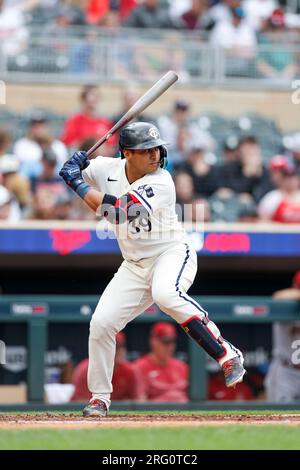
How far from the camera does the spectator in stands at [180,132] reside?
11.5 m

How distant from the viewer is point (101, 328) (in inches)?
249

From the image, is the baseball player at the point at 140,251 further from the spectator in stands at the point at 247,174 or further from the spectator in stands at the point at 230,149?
the spectator in stands at the point at 230,149

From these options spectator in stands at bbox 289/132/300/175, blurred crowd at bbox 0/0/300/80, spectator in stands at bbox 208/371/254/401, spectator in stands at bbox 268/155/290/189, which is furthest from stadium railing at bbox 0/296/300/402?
blurred crowd at bbox 0/0/300/80

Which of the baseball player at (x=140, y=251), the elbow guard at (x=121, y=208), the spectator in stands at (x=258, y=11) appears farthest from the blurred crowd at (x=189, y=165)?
the elbow guard at (x=121, y=208)

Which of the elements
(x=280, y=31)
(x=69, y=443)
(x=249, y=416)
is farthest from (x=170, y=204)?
(x=280, y=31)

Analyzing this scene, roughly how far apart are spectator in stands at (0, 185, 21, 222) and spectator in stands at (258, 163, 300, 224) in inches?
88.3

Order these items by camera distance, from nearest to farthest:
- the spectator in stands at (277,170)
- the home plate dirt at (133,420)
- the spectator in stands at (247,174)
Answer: the home plate dirt at (133,420) → the spectator in stands at (277,170) → the spectator in stands at (247,174)

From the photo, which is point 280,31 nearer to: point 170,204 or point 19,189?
point 19,189

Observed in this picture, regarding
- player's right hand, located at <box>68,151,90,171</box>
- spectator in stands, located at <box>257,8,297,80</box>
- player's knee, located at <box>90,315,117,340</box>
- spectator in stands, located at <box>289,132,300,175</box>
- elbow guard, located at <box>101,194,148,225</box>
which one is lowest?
player's knee, located at <box>90,315,117,340</box>

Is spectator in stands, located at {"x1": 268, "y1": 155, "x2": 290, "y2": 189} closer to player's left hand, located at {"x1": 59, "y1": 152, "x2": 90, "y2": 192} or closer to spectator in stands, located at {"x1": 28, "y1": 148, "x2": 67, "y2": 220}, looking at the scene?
spectator in stands, located at {"x1": 28, "y1": 148, "x2": 67, "y2": 220}

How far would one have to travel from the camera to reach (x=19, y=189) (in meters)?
10.2

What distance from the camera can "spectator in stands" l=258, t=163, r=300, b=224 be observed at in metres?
10.0

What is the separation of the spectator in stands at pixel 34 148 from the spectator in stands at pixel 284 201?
76.8 inches

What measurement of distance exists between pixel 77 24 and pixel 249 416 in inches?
287
